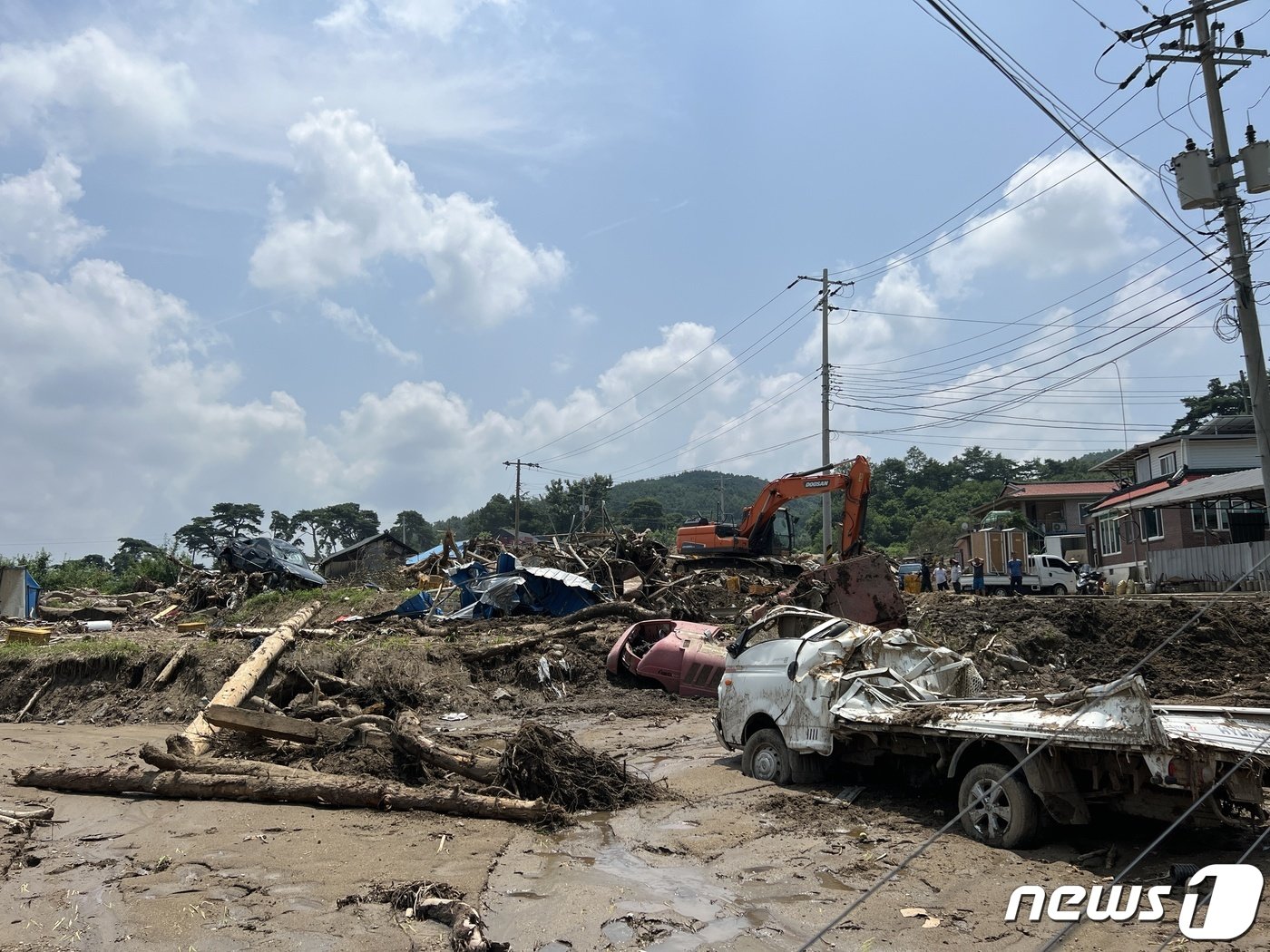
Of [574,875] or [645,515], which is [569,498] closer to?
[645,515]

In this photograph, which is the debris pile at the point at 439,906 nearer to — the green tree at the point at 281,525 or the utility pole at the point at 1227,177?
the utility pole at the point at 1227,177

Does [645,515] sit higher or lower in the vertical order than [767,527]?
higher

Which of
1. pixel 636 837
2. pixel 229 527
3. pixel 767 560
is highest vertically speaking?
pixel 229 527

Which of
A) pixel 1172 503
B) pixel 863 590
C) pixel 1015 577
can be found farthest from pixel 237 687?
pixel 1172 503

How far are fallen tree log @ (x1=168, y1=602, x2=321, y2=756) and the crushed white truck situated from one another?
650cm

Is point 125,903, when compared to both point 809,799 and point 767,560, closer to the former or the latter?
point 809,799

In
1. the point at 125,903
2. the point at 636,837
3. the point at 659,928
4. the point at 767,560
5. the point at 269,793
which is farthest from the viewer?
the point at 767,560

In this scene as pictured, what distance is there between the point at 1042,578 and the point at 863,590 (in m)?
19.2

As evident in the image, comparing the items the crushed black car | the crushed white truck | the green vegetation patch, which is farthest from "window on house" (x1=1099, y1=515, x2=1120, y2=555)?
the green vegetation patch

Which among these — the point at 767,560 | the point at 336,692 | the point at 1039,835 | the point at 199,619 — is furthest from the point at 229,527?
the point at 1039,835

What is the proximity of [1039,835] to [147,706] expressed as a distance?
55.7ft

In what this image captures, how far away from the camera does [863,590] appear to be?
1834cm

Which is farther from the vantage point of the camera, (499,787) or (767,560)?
(767,560)

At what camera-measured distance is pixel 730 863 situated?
7.37 metres
